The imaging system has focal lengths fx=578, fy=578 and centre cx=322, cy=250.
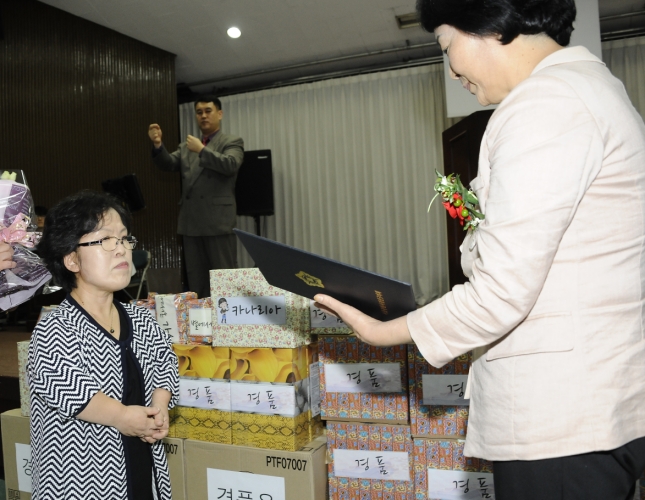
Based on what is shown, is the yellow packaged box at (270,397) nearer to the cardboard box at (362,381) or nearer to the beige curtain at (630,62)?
the cardboard box at (362,381)

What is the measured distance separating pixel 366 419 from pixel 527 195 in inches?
48.8

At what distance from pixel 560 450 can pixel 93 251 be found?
1.14 m

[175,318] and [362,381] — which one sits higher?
[175,318]

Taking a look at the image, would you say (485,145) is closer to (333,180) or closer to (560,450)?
(560,450)

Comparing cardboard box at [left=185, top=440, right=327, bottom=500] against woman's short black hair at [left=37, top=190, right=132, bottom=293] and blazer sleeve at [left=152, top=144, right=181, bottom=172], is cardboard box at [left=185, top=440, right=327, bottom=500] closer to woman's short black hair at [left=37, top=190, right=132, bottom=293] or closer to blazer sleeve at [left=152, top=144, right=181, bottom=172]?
woman's short black hair at [left=37, top=190, right=132, bottom=293]

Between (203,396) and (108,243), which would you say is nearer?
(108,243)

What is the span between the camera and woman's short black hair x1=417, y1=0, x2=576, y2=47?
2.77 ft

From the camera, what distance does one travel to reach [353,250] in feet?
22.8

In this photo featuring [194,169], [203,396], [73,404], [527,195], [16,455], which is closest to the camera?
[527,195]

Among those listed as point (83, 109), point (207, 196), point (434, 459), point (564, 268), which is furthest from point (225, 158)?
point (564, 268)

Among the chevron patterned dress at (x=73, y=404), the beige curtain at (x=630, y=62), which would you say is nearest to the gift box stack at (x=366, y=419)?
the chevron patterned dress at (x=73, y=404)

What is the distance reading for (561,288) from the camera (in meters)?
0.79

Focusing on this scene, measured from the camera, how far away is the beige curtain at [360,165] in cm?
664

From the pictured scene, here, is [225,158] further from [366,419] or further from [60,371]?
[60,371]
